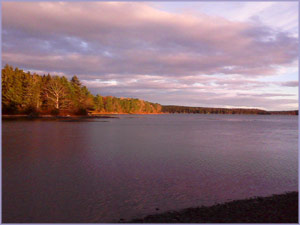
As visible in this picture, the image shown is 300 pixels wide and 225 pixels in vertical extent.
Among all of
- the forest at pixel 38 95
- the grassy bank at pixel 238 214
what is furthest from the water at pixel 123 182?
the forest at pixel 38 95

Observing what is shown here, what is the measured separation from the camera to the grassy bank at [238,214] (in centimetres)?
806

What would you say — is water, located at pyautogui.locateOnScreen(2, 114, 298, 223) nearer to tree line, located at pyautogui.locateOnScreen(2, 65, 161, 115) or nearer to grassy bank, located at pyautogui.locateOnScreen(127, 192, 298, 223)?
grassy bank, located at pyautogui.locateOnScreen(127, 192, 298, 223)

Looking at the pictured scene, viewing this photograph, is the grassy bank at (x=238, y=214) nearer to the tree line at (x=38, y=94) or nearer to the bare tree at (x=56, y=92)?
the tree line at (x=38, y=94)

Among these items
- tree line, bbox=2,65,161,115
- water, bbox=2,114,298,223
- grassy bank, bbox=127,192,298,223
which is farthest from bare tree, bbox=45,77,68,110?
grassy bank, bbox=127,192,298,223

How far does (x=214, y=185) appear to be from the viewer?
12859 mm

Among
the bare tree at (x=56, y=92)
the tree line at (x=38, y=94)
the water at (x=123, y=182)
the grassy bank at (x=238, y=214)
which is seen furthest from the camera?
the bare tree at (x=56, y=92)

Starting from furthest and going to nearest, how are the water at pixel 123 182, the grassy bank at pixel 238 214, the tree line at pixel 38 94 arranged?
the tree line at pixel 38 94
the water at pixel 123 182
the grassy bank at pixel 238 214

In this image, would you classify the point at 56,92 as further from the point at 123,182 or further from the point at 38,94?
the point at 123,182

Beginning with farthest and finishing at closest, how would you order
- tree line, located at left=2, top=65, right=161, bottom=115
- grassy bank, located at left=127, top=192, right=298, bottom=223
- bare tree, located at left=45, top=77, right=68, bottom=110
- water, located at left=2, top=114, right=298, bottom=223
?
1. bare tree, located at left=45, top=77, right=68, bottom=110
2. tree line, located at left=2, top=65, right=161, bottom=115
3. water, located at left=2, top=114, right=298, bottom=223
4. grassy bank, located at left=127, top=192, right=298, bottom=223

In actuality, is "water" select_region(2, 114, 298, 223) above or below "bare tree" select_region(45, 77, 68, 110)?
below

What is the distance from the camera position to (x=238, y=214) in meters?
8.52

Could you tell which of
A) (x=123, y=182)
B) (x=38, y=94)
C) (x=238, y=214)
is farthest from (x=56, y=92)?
(x=238, y=214)

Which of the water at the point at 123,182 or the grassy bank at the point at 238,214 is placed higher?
the grassy bank at the point at 238,214

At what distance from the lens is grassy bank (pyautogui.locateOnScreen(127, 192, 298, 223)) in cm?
806
